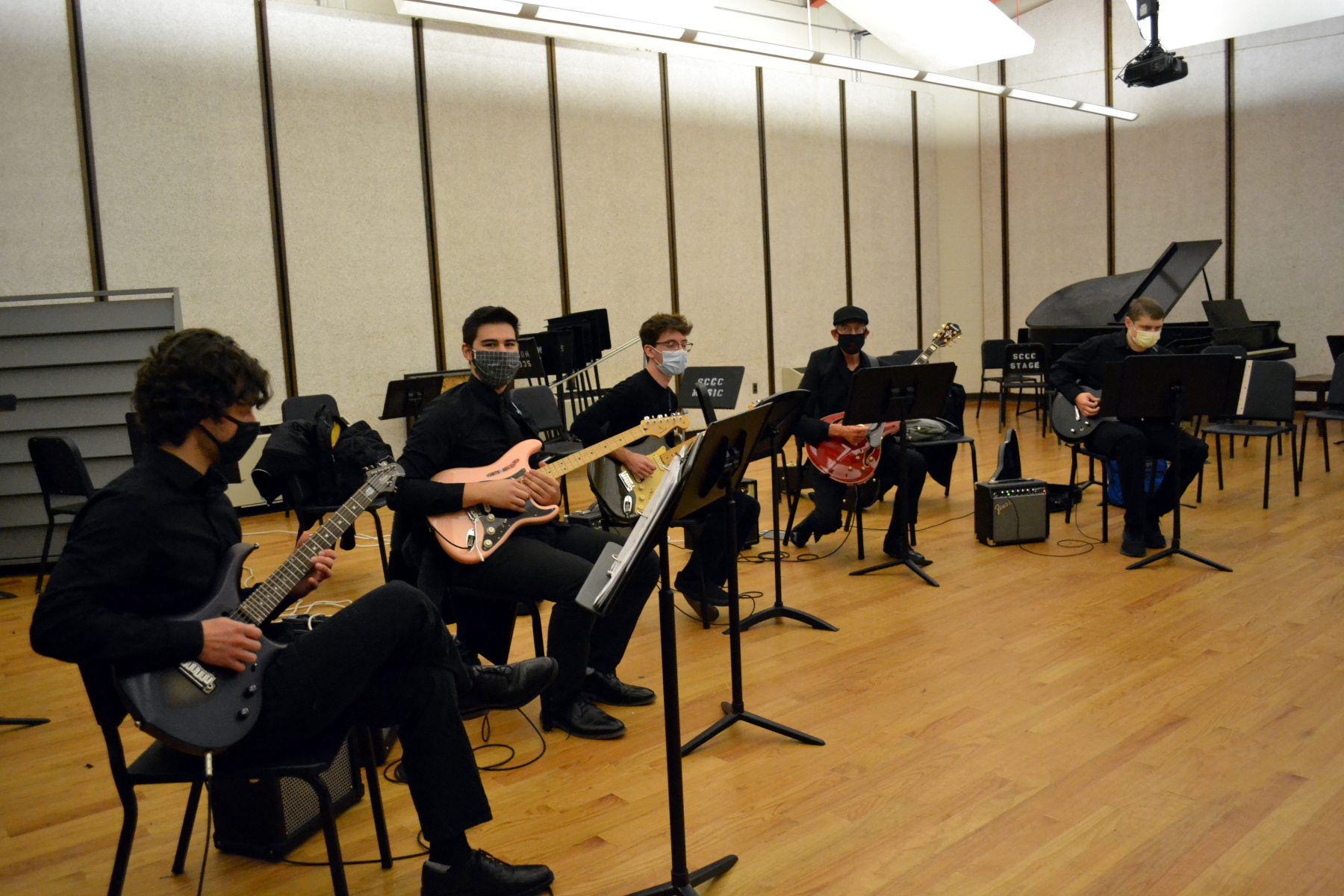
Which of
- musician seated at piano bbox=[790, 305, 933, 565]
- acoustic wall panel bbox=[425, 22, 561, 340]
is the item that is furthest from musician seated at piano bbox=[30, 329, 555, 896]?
acoustic wall panel bbox=[425, 22, 561, 340]

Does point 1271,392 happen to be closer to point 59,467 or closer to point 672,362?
point 672,362

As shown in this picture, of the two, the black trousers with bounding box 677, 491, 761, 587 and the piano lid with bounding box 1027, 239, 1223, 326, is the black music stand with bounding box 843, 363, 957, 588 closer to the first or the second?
the black trousers with bounding box 677, 491, 761, 587

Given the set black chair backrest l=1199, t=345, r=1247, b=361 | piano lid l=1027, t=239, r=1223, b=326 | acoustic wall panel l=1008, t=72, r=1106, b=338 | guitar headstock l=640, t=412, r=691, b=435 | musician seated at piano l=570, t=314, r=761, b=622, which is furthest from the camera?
acoustic wall panel l=1008, t=72, r=1106, b=338

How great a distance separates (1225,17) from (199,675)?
10483mm

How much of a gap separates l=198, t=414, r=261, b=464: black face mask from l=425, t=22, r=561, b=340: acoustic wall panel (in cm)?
637

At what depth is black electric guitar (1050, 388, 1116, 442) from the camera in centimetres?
521

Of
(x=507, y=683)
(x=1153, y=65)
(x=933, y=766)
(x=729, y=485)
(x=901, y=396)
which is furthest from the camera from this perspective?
(x=1153, y=65)

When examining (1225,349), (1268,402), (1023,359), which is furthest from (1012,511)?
(1023,359)

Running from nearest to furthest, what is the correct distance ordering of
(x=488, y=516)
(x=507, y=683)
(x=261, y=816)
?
(x=261, y=816), (x=507, y=683), (x=488, y=516)

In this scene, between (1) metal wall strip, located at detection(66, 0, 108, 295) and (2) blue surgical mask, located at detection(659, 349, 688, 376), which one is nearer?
(2) blue surgical mask, located at detection(659, 349, 688, 376)

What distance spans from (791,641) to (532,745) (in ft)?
4.02

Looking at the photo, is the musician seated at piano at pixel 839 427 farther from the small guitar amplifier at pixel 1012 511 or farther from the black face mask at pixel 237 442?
the black face mask at pixel 237 442

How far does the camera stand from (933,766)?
2764 mm

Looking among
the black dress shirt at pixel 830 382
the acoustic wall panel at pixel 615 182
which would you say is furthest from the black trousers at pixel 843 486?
the acoustic wall panel at pixel 615 182
